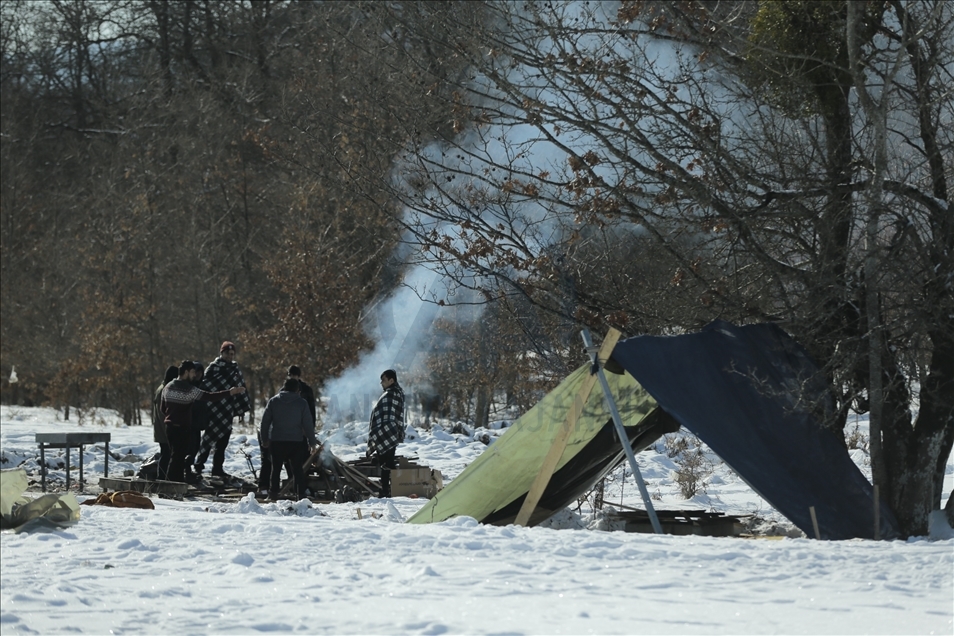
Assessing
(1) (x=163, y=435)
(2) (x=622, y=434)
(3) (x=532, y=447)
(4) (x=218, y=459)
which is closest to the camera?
(2) (x=622, y=434)

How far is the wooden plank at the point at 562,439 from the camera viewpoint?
365 inches

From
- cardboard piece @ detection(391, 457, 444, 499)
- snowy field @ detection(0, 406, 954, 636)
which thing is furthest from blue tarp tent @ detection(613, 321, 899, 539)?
cardboard piece @ detection(391, 457, 444, 499)

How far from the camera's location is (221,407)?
1537 cm

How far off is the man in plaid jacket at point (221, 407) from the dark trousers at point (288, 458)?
2138 mm

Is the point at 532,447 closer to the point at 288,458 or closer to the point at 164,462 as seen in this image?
the point at 288,458

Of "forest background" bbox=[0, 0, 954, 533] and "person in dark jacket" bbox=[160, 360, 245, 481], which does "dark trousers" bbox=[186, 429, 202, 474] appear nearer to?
"person in dark jacket" bbox=[160, 360, 245, 481]

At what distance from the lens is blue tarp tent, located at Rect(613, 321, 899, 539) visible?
9156mm

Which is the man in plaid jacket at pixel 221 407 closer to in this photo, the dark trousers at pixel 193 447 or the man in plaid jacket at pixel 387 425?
Result: the dark trousers at pixel 193 447

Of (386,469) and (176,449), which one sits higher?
(176,449)

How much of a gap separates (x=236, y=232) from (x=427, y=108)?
74.6 ft

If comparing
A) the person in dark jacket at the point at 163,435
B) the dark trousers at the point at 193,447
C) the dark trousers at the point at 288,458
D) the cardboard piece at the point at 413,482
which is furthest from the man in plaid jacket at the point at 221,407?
the cardboard piece at the point at 413,482

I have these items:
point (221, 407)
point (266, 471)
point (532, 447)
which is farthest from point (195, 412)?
point (532, 447)

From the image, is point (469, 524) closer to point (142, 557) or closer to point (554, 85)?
point (142, 557)

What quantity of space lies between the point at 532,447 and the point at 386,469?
3.81m
